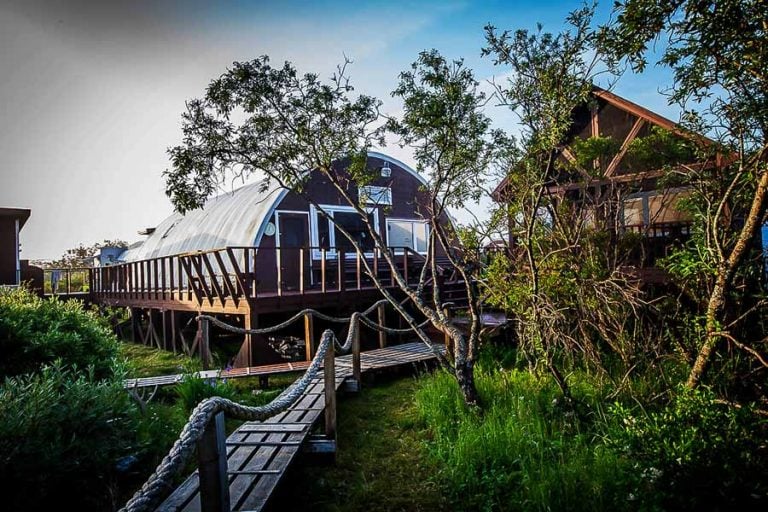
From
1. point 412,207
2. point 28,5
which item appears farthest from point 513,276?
point 412,207

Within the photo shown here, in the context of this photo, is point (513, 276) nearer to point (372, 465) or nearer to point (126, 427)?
point (372, 465)

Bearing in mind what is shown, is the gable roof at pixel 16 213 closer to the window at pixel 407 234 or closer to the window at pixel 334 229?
the window at pixel 334 229

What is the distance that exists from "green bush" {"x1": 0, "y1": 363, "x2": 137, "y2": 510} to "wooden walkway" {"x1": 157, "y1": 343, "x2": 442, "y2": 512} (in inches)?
32.3

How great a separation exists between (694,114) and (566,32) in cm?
156

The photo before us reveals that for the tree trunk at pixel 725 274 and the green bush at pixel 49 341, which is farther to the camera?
the green bush at pixel 49 341

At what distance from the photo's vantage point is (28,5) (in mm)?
6566

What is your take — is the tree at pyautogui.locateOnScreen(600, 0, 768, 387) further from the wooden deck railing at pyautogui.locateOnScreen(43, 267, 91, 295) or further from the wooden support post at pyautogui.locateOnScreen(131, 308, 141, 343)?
the wooden deck railing at pyautogui.locateOnScreen(43, 267, 91, 295)

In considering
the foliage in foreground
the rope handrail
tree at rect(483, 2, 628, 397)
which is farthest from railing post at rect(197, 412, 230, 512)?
tree at rect(483, 2, 628, 397)

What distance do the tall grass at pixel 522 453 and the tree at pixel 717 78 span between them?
1205mm

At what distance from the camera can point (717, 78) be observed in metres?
4.02

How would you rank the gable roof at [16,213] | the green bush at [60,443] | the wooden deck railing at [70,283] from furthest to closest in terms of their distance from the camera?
the wooden deck railing at [70,283], the gable roof at [16,213], the green bush at [60,443]

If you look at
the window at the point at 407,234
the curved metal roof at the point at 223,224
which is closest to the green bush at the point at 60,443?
the curved metal roof at the point at 223,224

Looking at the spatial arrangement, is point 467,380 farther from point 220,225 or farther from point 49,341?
point 220,225

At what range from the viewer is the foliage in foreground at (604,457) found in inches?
119
